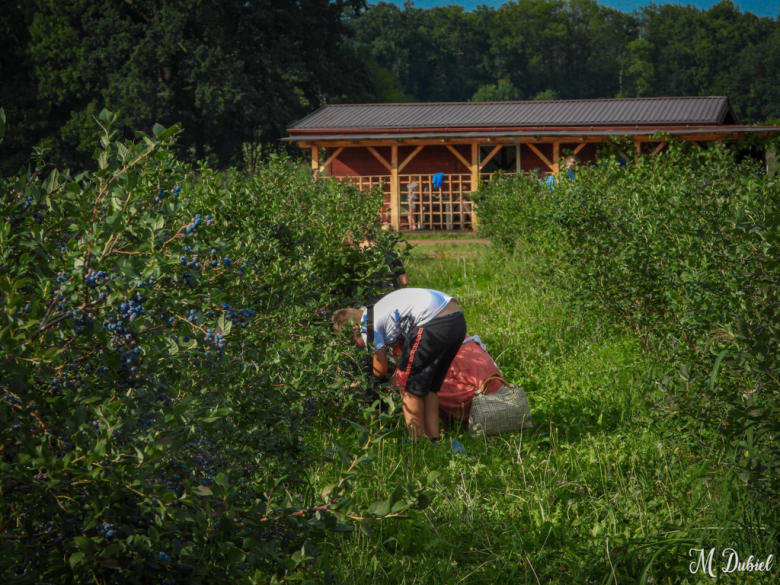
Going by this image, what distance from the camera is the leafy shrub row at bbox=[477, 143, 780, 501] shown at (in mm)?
2932

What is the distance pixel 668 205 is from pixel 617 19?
93.8 meters

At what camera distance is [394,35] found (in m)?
75.6

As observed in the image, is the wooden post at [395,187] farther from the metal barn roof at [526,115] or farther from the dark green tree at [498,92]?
the dark green tree at [498,92]

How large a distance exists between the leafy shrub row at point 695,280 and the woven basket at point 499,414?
0.91 metres

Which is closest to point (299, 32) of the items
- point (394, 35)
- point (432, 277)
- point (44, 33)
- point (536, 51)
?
point (44, 33)

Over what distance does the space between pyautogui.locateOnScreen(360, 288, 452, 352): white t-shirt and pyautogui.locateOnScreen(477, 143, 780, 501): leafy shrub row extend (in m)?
1.32

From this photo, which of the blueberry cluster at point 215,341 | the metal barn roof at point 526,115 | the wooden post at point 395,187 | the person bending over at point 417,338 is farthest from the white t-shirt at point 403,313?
the metal barn roof at point 526,115

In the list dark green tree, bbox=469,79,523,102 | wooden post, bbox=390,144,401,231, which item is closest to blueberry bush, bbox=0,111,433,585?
wooden post, bbox=390,144,401,231

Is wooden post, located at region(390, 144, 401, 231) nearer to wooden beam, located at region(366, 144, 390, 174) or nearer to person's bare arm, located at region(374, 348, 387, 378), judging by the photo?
wooden beam, located at region(366, 144, 390, 174)

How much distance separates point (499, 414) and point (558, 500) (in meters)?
0.99

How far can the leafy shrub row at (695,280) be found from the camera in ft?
9.62

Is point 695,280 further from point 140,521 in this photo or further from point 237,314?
point 140,521

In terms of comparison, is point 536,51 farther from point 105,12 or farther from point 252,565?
point 252,565

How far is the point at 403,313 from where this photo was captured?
15.7 ft
